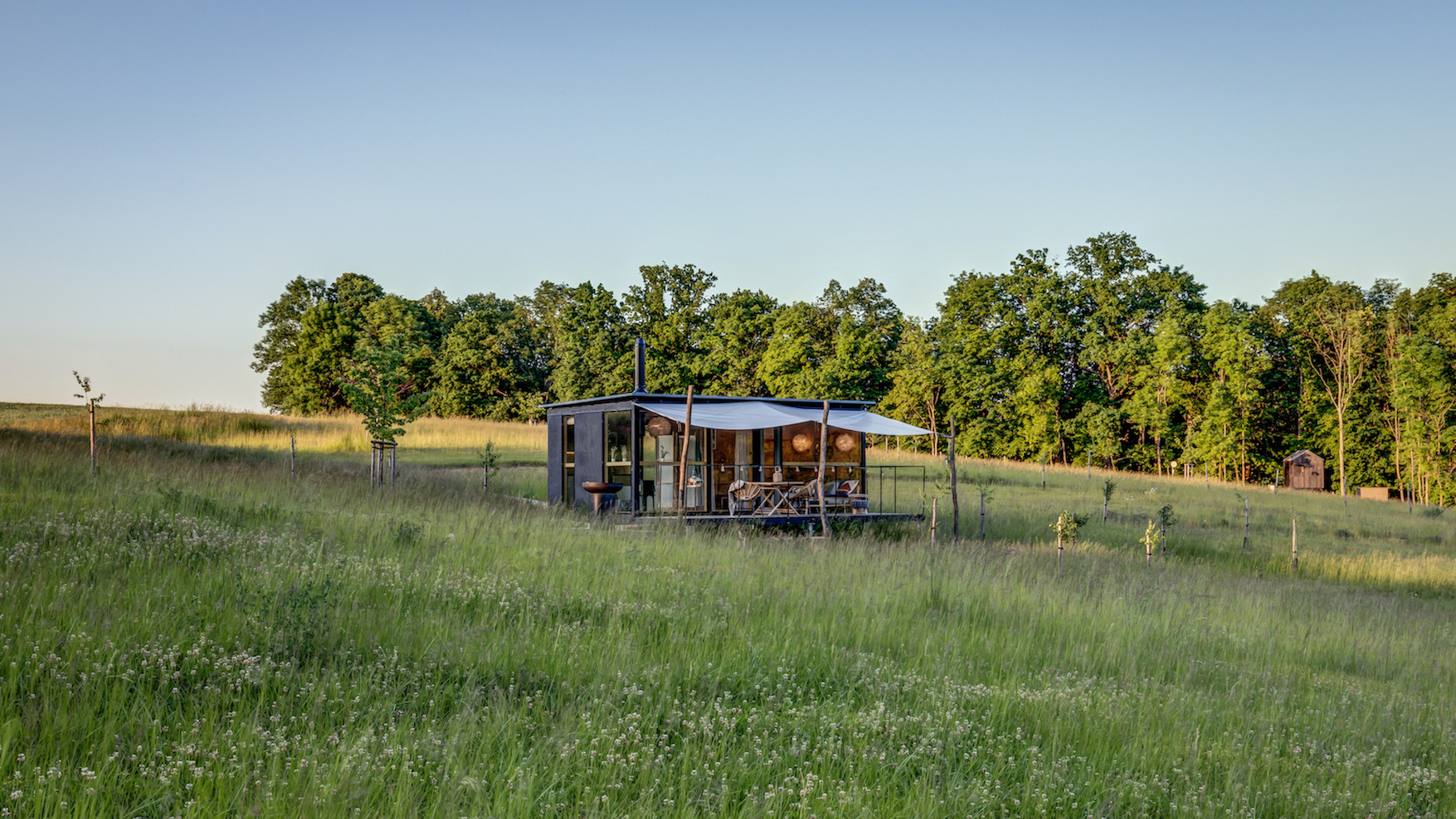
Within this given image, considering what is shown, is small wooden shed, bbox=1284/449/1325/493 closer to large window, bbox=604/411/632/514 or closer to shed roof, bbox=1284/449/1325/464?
shed roof, bbox=1284/449/1325/464

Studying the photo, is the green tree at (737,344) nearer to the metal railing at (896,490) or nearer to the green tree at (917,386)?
the green tree at (917,386)

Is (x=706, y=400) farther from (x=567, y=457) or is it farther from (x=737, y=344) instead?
(x=737, y=344)

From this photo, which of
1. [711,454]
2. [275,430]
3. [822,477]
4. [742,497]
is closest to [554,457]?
[711,454]

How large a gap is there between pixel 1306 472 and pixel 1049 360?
11837mm

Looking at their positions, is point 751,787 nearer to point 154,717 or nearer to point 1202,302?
point 154,717

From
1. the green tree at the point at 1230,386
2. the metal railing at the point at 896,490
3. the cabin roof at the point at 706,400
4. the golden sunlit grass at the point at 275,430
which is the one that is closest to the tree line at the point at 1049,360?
the green tree at the point at 1230,386

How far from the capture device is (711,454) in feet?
52.6

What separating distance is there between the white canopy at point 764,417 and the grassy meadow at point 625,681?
5413 mm

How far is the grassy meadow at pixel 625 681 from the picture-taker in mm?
2857

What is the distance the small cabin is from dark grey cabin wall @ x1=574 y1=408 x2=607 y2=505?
2cm

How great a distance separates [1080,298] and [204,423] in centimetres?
3826

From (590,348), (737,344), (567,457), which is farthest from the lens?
(590,348)

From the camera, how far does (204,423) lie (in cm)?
2612

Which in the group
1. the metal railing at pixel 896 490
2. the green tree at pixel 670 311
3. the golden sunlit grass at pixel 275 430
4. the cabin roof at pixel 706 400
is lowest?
the metal railing at pixel 896 490
